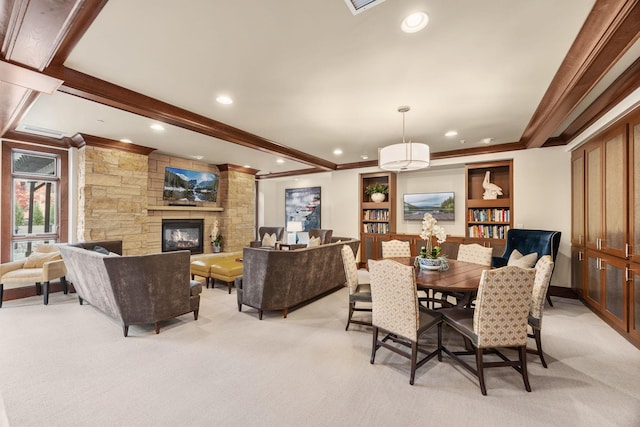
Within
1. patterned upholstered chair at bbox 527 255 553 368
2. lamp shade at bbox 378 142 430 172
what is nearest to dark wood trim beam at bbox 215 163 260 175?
lamp shade at bbox 378 142 430 172

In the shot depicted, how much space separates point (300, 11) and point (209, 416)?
2.70 m

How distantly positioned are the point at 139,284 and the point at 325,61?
2865mm

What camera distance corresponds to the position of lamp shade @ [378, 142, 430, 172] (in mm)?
3281

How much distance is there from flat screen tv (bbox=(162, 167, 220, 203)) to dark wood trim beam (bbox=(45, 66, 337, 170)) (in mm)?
2632

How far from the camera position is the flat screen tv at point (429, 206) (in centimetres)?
582

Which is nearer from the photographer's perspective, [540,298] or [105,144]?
[540,298]

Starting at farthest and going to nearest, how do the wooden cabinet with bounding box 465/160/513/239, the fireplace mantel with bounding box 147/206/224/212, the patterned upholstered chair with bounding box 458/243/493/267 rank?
the fireplace mantel with bounding box 147/206/224/212
the wooden cabinet with bounding box 465/160/513/239
the patterned upholstered chair with bounding box 458/243/493/267

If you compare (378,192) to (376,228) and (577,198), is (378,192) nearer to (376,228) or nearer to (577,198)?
(376,228)

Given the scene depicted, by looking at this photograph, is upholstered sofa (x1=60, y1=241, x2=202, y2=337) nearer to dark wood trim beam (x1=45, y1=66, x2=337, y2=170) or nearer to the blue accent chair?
dark wood trim beam (x1=45, y1=66, x2=337, y2=170)

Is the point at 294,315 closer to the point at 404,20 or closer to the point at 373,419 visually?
the point at 373,419

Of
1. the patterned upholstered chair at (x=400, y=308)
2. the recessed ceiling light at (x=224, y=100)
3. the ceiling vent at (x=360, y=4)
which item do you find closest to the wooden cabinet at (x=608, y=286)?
the patterned upholstered chair at (x=400, y=308)

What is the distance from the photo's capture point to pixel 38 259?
4105mm

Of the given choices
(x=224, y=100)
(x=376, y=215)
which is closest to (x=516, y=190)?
(x=376, y=215)

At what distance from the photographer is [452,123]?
386cm
